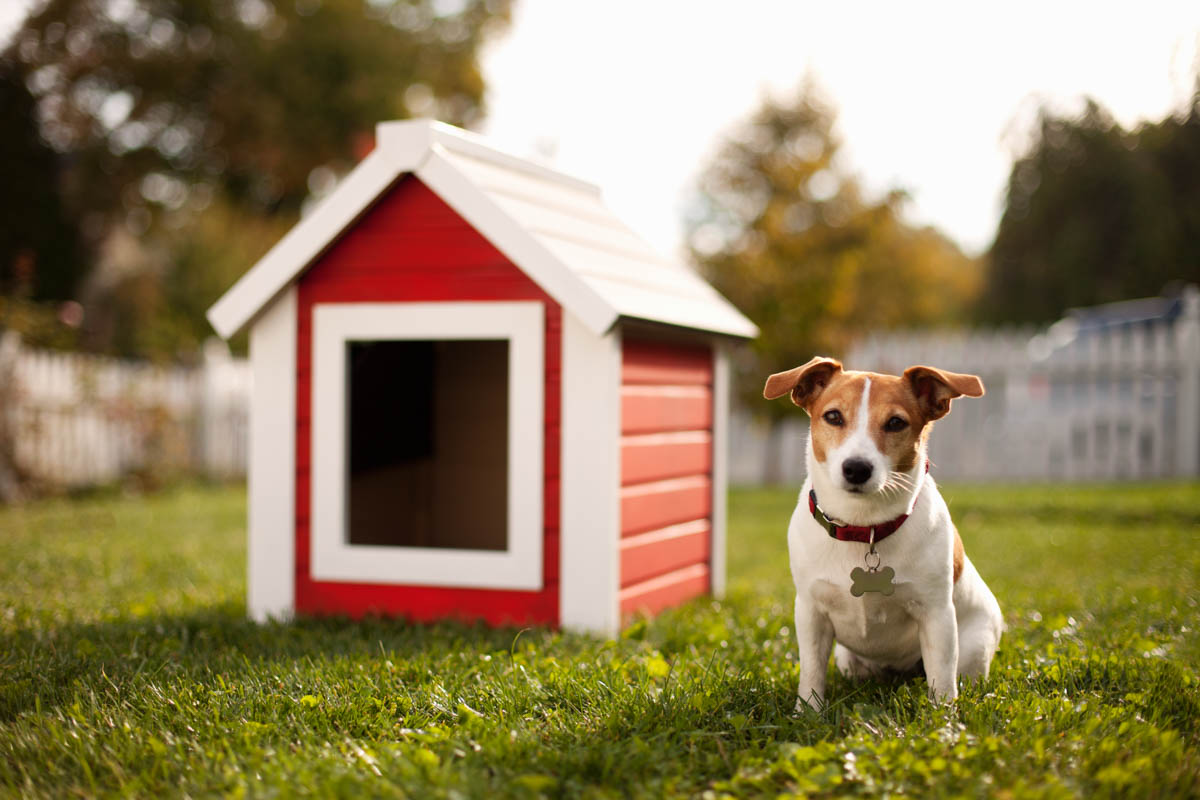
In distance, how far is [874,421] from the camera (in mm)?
3016

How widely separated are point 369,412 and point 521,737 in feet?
12.2

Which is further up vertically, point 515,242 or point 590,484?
point 515,242

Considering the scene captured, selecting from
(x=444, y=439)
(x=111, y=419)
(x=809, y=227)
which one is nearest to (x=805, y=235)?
(x=809, y=227)

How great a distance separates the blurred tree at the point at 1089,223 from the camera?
58.5 ft

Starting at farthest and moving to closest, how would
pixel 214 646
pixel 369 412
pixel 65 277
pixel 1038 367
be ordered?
pixel 65 277 < pixel 1038 367 < pixel 369 412 < pixel 214 646

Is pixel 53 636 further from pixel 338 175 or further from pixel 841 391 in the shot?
pixel 338 175

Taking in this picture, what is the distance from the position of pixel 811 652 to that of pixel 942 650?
0.38 meters

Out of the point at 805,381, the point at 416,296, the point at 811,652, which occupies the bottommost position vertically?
the point at 811,652

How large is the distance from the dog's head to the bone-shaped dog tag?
0.74 ft

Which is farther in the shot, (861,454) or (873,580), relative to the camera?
(873,580)

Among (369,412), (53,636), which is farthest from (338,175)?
(53,636)

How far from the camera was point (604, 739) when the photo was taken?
293 cm

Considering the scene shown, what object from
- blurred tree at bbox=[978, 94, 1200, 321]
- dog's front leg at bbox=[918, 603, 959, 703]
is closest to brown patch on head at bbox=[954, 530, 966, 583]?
dog's front leg at bbox=[918, 603, 959, 703]

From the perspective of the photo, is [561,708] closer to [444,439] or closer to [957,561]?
[957,561]
